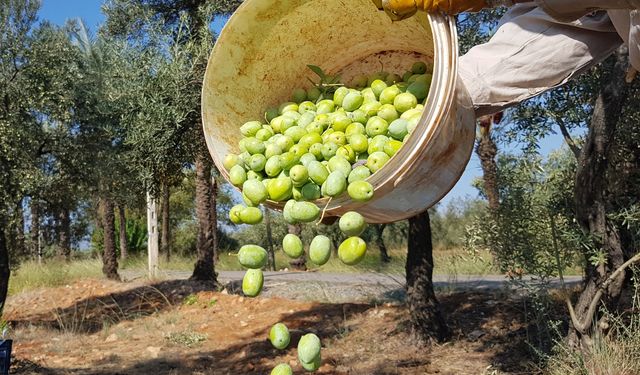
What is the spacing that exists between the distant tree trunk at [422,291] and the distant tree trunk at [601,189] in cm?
173

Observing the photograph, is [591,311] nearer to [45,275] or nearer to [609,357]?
[609,357]

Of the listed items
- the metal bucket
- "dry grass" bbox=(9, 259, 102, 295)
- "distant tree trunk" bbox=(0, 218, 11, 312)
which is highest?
the metal bucket

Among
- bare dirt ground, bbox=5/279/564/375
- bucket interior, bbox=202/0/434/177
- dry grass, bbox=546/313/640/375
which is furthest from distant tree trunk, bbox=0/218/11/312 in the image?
bucket interior, bbox=202/0/434/177

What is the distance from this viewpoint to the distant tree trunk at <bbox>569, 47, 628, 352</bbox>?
13.4 feet

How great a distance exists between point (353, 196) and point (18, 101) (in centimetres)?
879

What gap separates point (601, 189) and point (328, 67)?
2.66 metres

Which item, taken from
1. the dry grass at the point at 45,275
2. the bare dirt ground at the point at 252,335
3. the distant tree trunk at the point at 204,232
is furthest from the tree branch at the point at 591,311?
the dry grass at the point at 45,275

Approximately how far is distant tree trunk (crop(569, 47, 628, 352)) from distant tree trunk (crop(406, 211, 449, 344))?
1.73 metres

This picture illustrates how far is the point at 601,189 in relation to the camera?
4.33 metres

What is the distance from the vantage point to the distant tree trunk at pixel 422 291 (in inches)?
245

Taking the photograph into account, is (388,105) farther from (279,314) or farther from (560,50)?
(279,314)

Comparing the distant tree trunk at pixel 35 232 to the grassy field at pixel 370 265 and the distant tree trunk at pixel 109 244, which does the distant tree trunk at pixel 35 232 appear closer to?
the grassy field at pixel 370 265

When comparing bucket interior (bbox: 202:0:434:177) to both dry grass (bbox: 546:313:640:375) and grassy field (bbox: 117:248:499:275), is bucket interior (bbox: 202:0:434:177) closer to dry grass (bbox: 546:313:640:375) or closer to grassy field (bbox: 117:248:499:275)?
dry grass (bbox: 546:313:640:375)

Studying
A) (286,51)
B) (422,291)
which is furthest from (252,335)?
(286,51)
